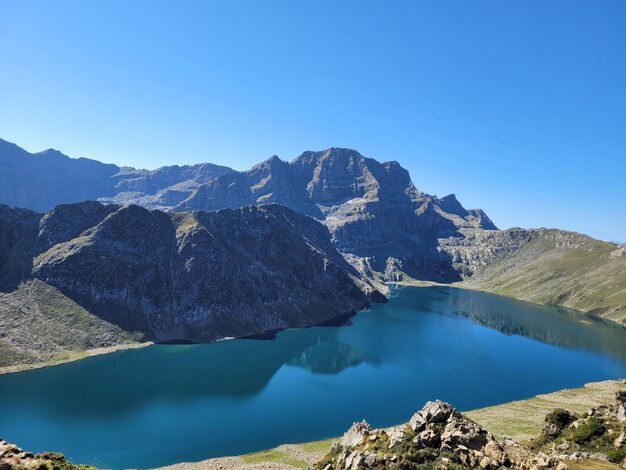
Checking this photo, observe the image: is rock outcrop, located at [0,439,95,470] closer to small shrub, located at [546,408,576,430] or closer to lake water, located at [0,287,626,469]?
lake water, located at [0,287,626,469]

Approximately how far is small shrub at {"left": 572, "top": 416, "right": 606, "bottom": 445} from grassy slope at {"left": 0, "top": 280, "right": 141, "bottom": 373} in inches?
6464

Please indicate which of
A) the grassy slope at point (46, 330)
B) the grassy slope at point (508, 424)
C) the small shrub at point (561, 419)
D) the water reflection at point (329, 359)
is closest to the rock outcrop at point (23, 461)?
the grassy slope at point (508, 424)

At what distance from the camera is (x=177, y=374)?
498ft

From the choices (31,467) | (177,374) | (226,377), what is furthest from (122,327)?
(31,467)

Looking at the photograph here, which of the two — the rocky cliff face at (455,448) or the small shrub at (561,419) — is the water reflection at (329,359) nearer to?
the small shrub at (561,419)

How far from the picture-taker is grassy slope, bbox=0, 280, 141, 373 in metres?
153

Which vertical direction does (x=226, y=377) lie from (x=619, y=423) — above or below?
below

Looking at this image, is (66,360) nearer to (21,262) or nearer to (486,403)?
(21,262)

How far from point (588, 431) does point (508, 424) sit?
55.1 m

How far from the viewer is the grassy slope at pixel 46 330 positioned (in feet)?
503

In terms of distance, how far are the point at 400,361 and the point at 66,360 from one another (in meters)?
135

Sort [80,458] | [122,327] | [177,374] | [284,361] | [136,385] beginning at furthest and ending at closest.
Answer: [122,327] → [284,361] → [177,374] → [136,385] → [80,458]

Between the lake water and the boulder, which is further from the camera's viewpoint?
the lake water

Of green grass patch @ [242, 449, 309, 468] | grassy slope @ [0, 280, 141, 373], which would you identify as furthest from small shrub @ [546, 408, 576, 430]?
grassy slope @ [0, 280, 141, 373]
